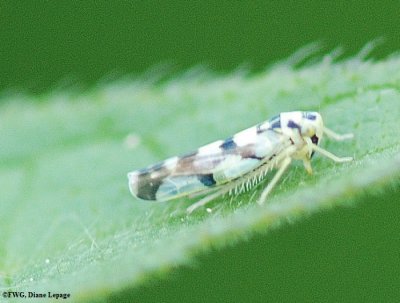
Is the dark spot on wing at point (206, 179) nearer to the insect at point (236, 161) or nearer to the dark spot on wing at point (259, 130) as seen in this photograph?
the insect at point (236, 161)

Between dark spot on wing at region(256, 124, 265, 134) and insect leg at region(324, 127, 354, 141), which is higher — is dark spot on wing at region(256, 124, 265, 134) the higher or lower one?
the higher one

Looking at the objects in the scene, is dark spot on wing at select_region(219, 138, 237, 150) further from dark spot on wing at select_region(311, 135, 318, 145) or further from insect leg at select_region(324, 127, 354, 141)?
insect leg at select_region(324, 127, 354, 141)

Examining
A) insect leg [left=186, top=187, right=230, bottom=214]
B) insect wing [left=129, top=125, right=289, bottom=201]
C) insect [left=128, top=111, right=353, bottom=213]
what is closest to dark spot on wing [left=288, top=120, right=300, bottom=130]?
insect [left=128, top=111, right=353, bottom=213]

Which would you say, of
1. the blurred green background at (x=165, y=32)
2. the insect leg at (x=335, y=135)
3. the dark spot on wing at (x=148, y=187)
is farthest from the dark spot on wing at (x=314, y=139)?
the blurred green background at (x=165, y=32)

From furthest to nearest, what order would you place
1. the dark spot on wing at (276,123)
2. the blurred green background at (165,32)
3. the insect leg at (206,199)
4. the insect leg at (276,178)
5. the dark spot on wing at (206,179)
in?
1. the blurred green background at (165,32)
2. the dark spot on wing at (206,179)
3. the dark spot on wing at (276,123)
4. the insect leg at (206,199)
5. the insect leg at (276,178)

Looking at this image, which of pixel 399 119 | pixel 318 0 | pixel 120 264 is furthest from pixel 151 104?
pixel 318 0

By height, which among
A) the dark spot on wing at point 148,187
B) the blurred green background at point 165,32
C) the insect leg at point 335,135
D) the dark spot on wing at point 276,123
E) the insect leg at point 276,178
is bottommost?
the insect leg at point 276,178

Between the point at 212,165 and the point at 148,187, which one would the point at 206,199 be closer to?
the point at 212,165

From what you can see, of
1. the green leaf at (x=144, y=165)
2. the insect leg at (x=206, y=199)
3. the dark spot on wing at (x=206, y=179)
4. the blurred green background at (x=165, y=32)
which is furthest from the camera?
the blurred green background at (x=165, y=32)
